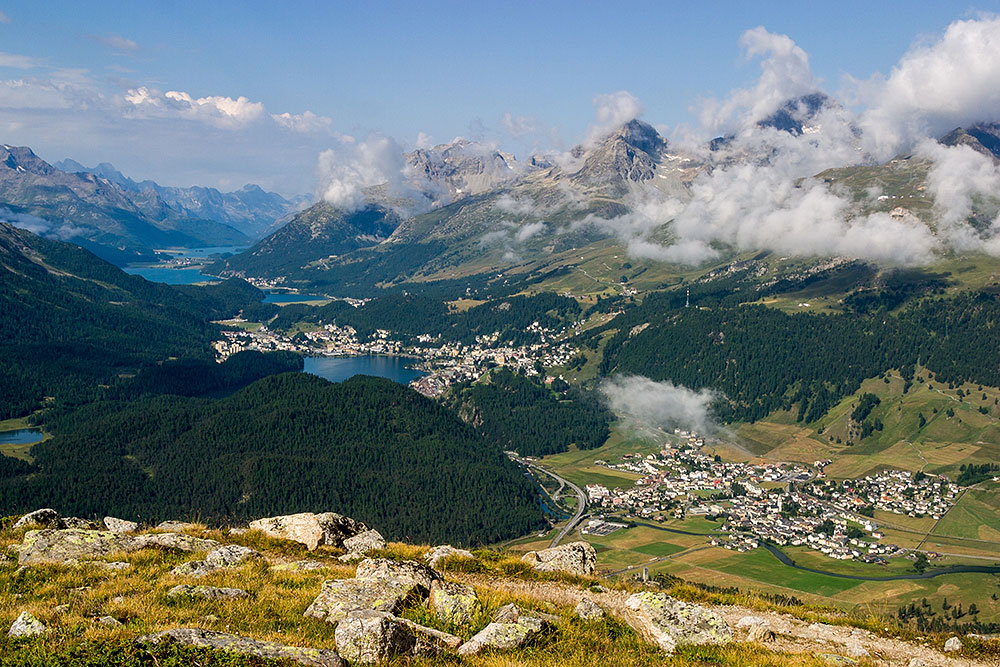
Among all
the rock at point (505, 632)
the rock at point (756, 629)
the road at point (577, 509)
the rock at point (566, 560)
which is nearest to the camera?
the rock at point (505, 632)

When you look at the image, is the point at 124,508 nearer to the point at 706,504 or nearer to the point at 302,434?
the point at 302,434

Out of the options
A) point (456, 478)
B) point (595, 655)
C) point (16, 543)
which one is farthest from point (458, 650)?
point (456, 478)

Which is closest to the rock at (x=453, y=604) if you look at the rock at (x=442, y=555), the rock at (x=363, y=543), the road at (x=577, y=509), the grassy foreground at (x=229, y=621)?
the grassy foreground at (x=229, y=621)

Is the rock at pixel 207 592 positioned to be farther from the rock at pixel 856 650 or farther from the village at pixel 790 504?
the village at pixel 790 504

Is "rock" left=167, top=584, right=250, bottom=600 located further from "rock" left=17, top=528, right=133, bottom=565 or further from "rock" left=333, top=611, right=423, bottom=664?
"rock" left=17, top=528, right=133, bottom=565

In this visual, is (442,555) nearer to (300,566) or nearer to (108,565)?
(300,566)

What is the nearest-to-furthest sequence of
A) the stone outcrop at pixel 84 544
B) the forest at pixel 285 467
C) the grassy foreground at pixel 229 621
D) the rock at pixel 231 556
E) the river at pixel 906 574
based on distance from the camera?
the grassy foreground at pixel 229 621 < the stone outcrop at pixel 84 544 < the rock at pixel 231 556 < the river at pixel 906 574 < the forest at pixel 285 467
